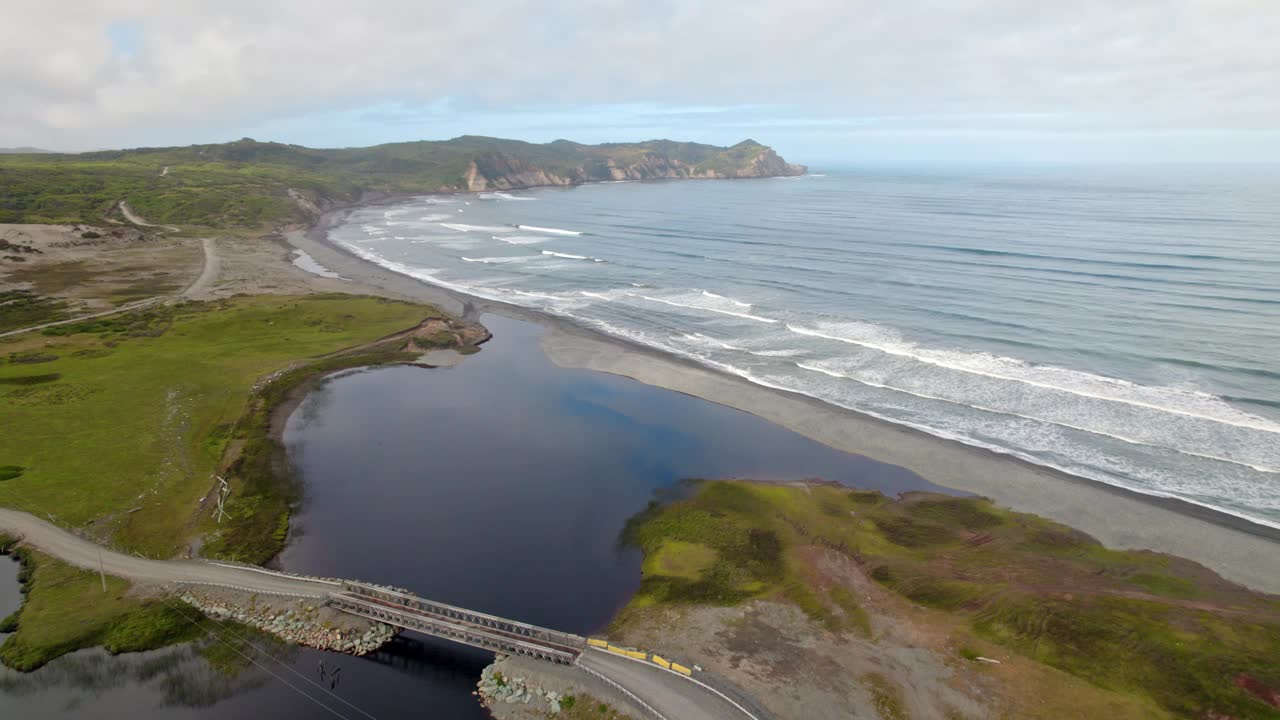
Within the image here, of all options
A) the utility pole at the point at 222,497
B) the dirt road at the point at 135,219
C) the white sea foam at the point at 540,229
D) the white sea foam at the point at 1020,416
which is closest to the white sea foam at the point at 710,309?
the white sea foam at the point at 1020,416

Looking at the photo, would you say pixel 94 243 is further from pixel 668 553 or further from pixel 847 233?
pixel 847 233

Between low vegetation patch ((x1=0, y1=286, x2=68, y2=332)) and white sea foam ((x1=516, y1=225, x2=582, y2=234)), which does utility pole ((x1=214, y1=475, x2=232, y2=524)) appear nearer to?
low vegetation patch ((x1=0, y1=286, x2=68, y2=332))

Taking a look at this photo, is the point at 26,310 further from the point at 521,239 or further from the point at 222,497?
the point at 521,239

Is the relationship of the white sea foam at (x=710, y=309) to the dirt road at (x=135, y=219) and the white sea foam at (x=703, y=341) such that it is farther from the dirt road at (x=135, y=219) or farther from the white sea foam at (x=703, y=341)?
the dirt road at (x=135, y=219)

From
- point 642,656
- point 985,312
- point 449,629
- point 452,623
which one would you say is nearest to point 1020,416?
point 985,312

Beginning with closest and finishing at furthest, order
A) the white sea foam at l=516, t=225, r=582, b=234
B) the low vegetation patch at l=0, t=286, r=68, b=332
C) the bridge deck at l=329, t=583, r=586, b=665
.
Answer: the bridge deck at l=329, t=583, r=586, b=665 → the low vegetation patch at l=0, t=286, r=68, b=332 → the white sea foam at l=516, t=225, r=582, b=234

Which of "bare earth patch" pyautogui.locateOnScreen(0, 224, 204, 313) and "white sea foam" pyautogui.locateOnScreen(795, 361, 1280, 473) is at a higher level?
"bare earth patch" pyautogui.locateOnScreen(0, 224, 204, 313)

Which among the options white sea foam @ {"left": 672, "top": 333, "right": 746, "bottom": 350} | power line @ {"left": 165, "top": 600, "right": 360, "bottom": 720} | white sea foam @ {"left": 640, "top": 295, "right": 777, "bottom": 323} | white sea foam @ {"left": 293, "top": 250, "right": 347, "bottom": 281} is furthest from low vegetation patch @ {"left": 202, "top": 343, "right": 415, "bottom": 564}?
white sea foam @ {"left": 293, "top": 250, "right": 347, "bottom": 281}

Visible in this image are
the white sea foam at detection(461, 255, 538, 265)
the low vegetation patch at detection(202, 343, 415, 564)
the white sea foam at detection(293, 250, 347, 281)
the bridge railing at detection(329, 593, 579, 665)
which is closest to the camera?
the bridge railing at detection(329, 593, 579, 665)
